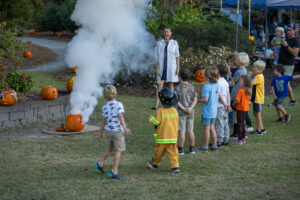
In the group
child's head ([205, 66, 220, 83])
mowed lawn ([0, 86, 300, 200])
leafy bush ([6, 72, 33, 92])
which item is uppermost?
child's head ([205, 66, 220, 83])

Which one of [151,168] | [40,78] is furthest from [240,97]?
[40,78]

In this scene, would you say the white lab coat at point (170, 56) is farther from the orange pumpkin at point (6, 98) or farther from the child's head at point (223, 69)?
the orange pumpkin at point (6, 98)

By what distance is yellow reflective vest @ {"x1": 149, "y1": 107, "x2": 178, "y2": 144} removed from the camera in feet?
20.3

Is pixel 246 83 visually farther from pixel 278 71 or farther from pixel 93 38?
pixel 93 38

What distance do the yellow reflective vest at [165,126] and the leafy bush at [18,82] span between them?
554 cm

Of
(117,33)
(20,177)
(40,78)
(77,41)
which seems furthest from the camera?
(40,78)

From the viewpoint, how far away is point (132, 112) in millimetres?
10766

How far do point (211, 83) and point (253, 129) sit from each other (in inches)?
94.7

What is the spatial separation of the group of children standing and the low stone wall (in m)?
3.18

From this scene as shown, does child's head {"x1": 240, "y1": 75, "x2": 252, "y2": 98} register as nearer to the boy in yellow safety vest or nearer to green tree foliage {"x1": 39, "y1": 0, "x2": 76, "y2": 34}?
the boy in yellow safety vest

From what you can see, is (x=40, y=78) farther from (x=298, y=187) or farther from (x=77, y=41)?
(x=298, y=187)

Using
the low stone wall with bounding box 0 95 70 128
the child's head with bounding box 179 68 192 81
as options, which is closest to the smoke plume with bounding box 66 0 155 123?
the low stone wall with bounding box 0 95 70 128

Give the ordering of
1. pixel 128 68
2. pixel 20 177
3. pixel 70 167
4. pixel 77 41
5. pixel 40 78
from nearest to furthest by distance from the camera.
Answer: pixel 20 177 < pixel 70 167 < pixel 77 41 < pixel 128 68 < pixel 40 78

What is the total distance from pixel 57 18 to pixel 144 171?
31.9 meters
